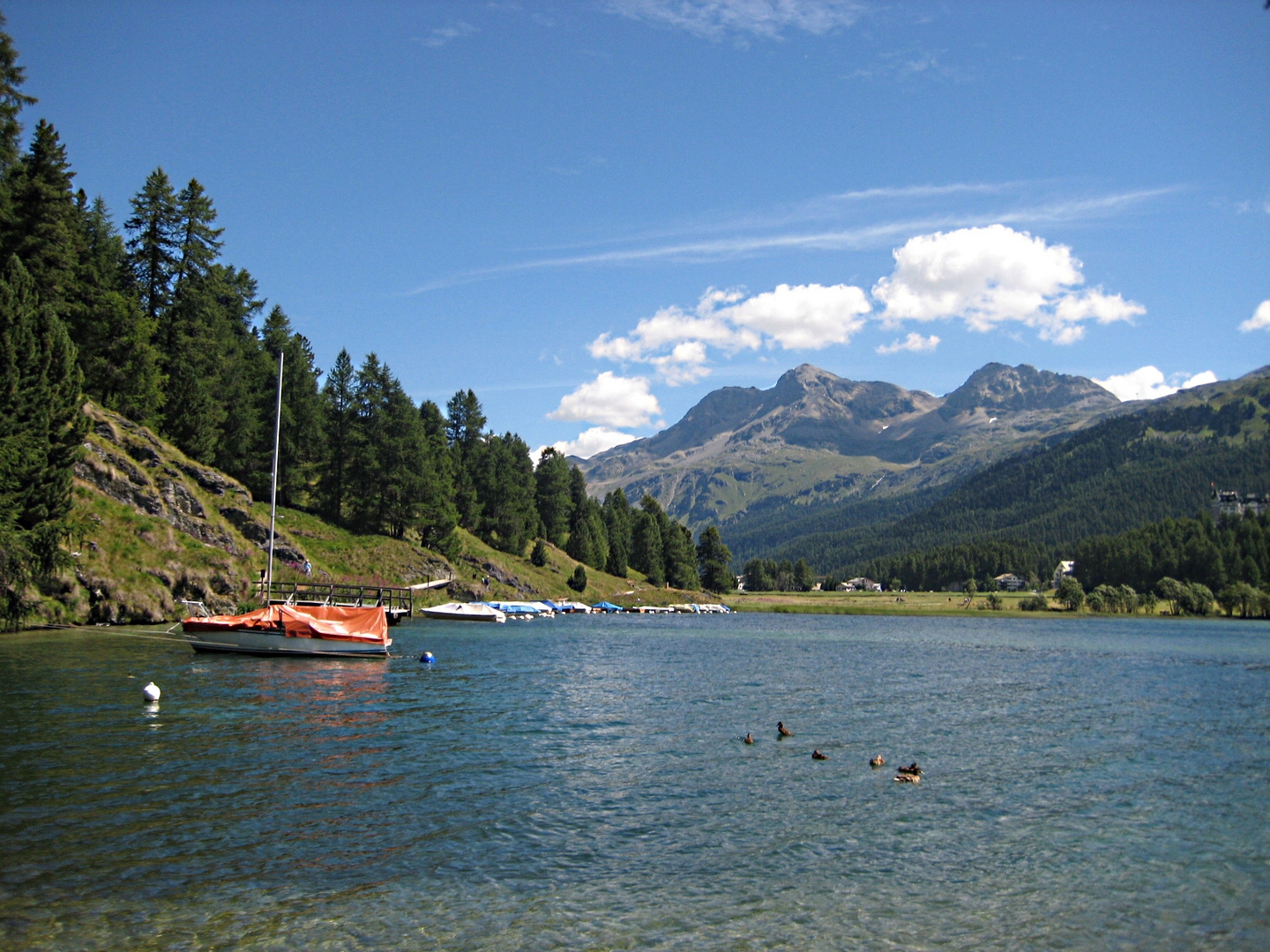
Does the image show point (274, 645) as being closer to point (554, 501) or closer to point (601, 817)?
point (601, 817)

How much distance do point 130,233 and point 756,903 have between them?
102 metres

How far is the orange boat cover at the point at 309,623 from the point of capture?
176ft

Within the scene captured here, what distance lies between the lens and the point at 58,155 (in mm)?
73000

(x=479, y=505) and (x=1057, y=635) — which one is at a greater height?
(x=479, y=505)

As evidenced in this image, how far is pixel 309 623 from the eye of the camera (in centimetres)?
5434

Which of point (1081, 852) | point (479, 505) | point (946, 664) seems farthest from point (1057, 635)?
point (1081, 852)

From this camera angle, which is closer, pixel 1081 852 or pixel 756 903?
pixel 756 903

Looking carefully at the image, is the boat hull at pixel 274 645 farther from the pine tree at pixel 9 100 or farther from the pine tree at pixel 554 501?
the pine tree at pixel 554 501

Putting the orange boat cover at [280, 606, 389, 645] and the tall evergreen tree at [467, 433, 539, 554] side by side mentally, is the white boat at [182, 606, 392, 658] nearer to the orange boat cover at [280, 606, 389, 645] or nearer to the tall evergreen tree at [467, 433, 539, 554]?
the orange boat cover at [280, 606, 389, 645]

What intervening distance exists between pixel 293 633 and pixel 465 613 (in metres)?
53.0

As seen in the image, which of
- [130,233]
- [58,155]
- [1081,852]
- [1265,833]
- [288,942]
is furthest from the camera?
[130,233]

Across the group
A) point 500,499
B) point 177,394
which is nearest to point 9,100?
point 177,394

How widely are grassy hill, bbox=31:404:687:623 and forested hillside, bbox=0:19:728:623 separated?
11.2 feet

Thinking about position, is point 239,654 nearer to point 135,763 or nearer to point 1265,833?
point 135,763
